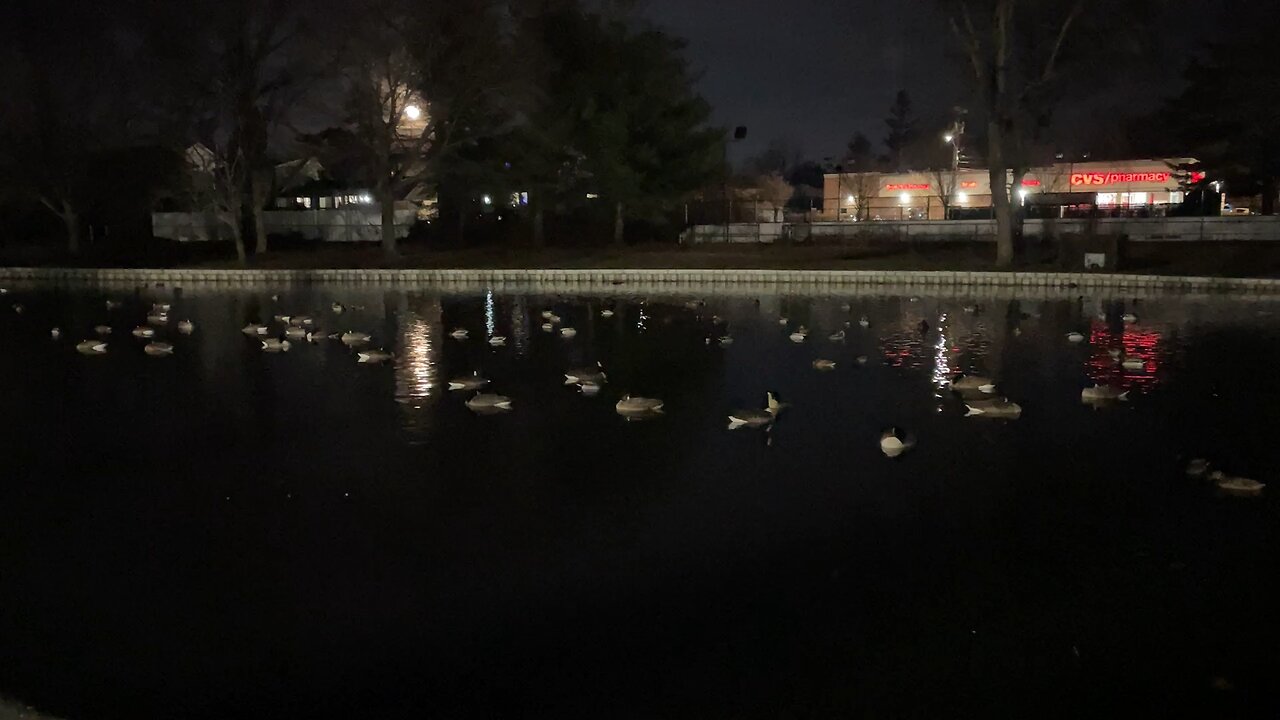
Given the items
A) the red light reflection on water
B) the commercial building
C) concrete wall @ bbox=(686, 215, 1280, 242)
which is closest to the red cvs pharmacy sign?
the commercial building

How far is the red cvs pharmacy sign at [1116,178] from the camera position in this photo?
48.5m

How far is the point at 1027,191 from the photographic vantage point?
5219 cm

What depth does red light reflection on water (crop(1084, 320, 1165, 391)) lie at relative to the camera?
1162 centimetres

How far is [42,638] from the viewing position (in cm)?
499

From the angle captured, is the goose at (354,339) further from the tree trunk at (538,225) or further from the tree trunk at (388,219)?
the tree trunk at (538,225)

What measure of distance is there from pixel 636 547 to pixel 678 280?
21.0 meters

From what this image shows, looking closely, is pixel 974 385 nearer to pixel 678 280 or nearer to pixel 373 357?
pixel 373 357

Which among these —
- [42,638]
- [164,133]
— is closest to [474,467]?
[42,638]

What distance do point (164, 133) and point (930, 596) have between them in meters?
32.3

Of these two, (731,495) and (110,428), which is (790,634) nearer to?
(731,495)

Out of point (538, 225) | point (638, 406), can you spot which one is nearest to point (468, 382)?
point (638, 406)

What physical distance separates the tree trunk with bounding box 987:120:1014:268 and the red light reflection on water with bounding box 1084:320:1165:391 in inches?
409

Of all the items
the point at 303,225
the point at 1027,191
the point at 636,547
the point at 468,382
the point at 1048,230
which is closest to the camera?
the point at 636,547

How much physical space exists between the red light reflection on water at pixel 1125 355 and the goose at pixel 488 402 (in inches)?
262
